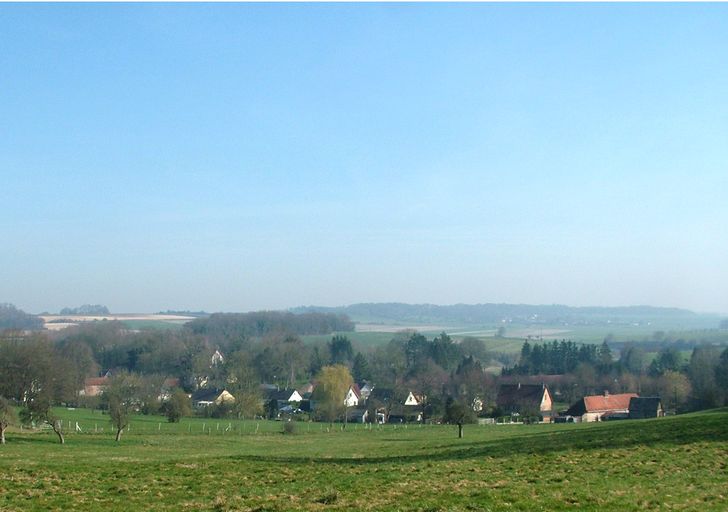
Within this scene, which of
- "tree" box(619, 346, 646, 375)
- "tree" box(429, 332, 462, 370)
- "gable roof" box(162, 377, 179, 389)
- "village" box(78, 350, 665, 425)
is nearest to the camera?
"village" box(78, 350, 665, 425)

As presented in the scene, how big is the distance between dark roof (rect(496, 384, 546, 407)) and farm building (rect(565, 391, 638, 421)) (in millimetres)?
4380

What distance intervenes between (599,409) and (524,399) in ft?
29.7

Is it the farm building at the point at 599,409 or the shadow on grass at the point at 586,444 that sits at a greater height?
the shadow on grass at the point at 586,444

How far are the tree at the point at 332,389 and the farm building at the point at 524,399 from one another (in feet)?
62.3

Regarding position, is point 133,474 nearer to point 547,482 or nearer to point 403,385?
point 547,482

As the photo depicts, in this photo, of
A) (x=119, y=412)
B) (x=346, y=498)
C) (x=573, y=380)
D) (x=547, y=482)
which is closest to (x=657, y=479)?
Answer: (x=547, y=482)

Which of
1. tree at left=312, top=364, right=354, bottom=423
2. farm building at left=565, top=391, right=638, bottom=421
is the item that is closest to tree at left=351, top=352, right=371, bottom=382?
tree at left=312, top=364, right=354, bottom=423

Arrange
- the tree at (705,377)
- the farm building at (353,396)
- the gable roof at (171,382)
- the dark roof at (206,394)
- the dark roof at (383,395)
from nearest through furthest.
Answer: the tree at (705,377), the dark roof at (383,395), the farm building at (353,396), the gable roof at (171,382), the dark roof at (206,394)

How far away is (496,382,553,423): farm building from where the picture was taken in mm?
88438

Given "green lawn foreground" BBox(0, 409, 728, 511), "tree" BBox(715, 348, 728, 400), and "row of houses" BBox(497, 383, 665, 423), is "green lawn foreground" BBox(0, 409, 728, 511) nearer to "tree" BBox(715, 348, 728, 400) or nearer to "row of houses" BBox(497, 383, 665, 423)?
"tree" BBox(715, 348, 728, 400)

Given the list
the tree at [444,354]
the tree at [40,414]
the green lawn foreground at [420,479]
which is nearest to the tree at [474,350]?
the tree at [444,354]

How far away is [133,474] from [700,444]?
17.8 metres

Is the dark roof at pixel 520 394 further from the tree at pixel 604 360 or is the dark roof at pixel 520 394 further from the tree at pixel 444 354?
the tree at pixel 444 354

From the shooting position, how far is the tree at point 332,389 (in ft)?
272
